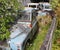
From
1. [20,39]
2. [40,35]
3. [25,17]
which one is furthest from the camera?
[40,35]

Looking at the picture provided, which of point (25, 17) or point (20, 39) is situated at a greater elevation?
point (25, 17)

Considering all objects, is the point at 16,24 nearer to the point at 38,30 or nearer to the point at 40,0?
the point at 38,30

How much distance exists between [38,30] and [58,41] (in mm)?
4326

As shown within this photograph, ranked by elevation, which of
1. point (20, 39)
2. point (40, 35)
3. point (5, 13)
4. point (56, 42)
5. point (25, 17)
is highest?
point (5, 13)

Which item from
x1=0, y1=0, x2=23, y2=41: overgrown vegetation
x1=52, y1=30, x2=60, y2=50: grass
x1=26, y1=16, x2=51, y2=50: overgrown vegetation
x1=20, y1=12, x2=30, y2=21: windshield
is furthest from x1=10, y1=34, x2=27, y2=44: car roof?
x1=20, y1=12, x2=30, y2=21: windshield

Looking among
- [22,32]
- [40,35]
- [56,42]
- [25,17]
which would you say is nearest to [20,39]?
[22,32]

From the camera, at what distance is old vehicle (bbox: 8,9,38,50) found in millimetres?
8500

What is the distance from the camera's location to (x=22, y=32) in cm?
980

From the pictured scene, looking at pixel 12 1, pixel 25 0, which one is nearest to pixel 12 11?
pixel 12 1

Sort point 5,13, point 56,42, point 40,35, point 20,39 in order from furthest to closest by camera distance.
Answer: point 40,35 → point 56,42 → point 5,13 → point 20,39

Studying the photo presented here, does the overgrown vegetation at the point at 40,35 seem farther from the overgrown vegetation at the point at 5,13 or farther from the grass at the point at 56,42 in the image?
the overgrown vegetation at the point at 5,13

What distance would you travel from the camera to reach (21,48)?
8.46 m

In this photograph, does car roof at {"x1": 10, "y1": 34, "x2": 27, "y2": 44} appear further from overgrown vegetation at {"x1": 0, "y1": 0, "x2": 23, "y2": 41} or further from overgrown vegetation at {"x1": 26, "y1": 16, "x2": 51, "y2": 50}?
overgrown vegetation at {"x1": 26, "y1": 16, "x2": 51, "y2": 50}

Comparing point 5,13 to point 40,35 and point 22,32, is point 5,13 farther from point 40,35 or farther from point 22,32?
point 40,35
